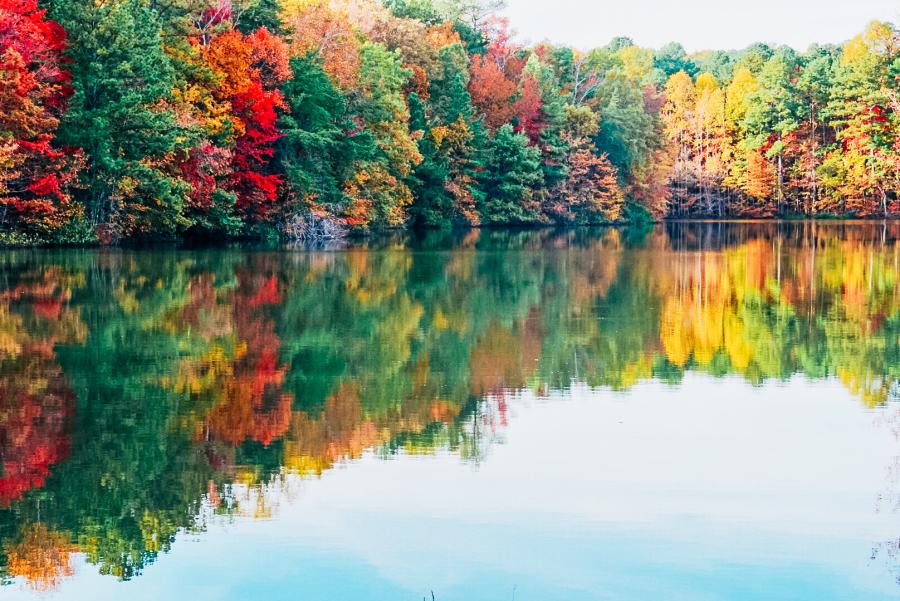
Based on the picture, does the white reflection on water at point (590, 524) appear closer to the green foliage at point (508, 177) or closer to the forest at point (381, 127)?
the forest at point (381, 127)

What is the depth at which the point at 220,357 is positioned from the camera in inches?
590

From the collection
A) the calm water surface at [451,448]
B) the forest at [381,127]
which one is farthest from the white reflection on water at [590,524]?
the forest at [381,127]

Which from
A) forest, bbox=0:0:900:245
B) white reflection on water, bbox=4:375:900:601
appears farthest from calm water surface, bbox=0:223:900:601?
forest, bbox=0:0:900:245

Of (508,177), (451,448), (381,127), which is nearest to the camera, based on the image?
(451,448)

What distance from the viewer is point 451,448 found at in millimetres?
9992

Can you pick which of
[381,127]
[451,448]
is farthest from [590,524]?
[381,127]

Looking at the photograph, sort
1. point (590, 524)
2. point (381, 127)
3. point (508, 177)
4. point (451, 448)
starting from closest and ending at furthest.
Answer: point (590, 524), point (451, 448), point (381, 127), point (508, 177)

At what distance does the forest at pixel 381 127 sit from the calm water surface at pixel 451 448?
1606 cm

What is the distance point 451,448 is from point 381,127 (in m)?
44.7

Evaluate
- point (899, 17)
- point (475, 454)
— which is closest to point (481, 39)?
point (899, 17)

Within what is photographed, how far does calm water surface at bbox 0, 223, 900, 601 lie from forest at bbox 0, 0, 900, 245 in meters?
16.1

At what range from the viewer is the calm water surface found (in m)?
7.03

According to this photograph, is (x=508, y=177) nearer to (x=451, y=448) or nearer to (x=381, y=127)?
(x=381, y=127)

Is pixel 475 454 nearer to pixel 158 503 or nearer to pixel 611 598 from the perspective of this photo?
pixel 158 503
